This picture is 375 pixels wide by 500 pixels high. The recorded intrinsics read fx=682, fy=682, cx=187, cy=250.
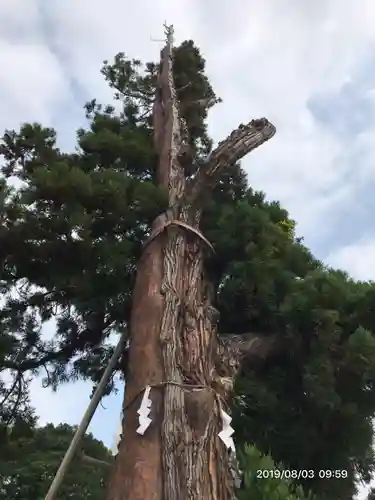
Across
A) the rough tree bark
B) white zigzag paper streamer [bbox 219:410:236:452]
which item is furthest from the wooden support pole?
white zigzag paper streamer [bbox 219:410:236:452]

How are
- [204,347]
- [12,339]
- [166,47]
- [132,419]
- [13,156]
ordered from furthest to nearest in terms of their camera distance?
[166,47], [13,156], [12,339], [204,347], [132,419]

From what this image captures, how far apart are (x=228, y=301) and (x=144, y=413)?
4.48 ft

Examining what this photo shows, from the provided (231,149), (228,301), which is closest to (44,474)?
(228,301)

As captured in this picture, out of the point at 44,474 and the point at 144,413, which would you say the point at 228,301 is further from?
the point at 44,474

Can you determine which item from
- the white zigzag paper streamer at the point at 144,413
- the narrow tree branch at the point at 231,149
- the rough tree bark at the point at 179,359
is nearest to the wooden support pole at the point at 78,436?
the rough tree bark at the point at 179,359

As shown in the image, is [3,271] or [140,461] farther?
[3,271]

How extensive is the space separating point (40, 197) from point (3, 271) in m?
0.64

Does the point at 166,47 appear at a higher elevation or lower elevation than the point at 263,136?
higher

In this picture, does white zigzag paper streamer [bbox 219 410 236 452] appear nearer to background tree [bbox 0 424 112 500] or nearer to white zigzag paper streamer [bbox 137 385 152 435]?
white zigzag paper streamer [bbox 137 385 152 435]

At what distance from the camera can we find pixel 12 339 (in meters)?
4.04

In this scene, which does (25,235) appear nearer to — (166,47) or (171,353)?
(171,353)

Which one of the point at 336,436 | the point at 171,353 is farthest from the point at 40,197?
the point at 336,436

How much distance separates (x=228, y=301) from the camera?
4.10 m

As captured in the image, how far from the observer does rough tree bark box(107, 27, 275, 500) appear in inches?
106
